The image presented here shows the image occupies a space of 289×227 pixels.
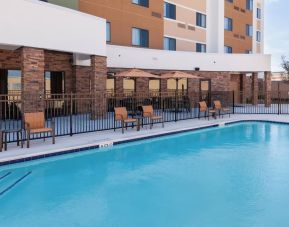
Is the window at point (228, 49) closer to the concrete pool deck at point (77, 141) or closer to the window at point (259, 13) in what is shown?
the window at point (259, 13)

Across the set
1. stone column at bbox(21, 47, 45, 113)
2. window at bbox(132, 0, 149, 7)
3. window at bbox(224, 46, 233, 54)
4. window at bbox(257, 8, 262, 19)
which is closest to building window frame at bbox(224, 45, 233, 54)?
window at bbox(224, 46, 233, 54)

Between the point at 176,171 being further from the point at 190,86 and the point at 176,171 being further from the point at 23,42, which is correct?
the point at 190,86

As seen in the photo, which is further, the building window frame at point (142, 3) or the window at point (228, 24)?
the window at point (228, 24)

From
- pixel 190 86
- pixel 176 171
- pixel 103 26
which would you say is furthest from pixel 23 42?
pixel 190 86

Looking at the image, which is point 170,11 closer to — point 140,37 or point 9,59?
point 140,37

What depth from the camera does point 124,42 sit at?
25.6 metres

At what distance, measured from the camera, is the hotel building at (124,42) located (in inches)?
586

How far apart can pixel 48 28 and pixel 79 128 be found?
186 inches

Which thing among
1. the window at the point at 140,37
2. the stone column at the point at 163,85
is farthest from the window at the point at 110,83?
the stone column at the point at 163,85

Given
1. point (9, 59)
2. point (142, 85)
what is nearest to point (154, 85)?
point (142, 85)

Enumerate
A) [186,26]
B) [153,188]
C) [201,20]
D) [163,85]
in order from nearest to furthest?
[153,188], [163,85], [186,26], [201,20]

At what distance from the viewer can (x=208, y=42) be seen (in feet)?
113

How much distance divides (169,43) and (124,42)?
6.03 meters

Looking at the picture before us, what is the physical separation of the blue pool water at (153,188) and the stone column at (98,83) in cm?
584
